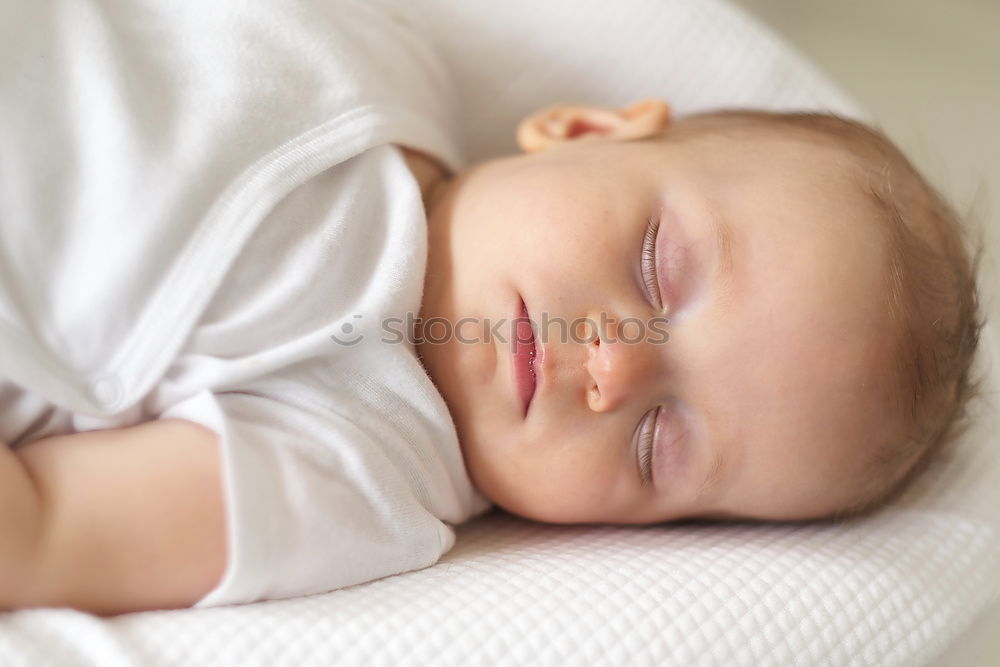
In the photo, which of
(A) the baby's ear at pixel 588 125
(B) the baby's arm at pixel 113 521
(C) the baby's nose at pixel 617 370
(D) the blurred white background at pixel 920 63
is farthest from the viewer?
(D) the blurred white background at pixel 920 63

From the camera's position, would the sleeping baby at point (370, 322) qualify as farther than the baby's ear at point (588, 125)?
No

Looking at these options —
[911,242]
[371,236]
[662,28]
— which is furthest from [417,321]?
[662,28]

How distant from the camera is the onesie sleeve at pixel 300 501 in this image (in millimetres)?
829

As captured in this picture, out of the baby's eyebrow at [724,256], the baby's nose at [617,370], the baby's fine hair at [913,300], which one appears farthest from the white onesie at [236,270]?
the baby's fine hair at [913,300]

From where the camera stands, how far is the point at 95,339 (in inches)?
34.4

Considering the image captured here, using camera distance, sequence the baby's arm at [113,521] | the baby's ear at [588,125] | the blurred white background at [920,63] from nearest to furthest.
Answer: the baby's arm at [113,521] → the baby's ear at [588,125] → the blurred white background at [920,63]

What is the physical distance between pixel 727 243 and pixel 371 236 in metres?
0.37

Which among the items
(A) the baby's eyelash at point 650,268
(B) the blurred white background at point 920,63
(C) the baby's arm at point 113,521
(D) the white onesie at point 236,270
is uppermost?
(B) the blurred white background at point 920,63

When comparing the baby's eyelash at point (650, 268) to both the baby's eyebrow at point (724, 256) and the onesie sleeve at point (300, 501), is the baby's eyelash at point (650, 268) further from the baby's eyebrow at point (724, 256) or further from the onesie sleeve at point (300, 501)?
the onesie sleeve at point (300, 501)

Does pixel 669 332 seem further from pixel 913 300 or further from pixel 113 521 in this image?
pixel 113 521

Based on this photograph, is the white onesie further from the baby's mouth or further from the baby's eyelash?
the baby's eyelash

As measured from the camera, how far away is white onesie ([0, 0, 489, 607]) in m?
0.86

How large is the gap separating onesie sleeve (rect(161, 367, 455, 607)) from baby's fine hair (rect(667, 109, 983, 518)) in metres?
0.49

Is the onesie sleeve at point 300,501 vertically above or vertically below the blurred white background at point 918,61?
below
